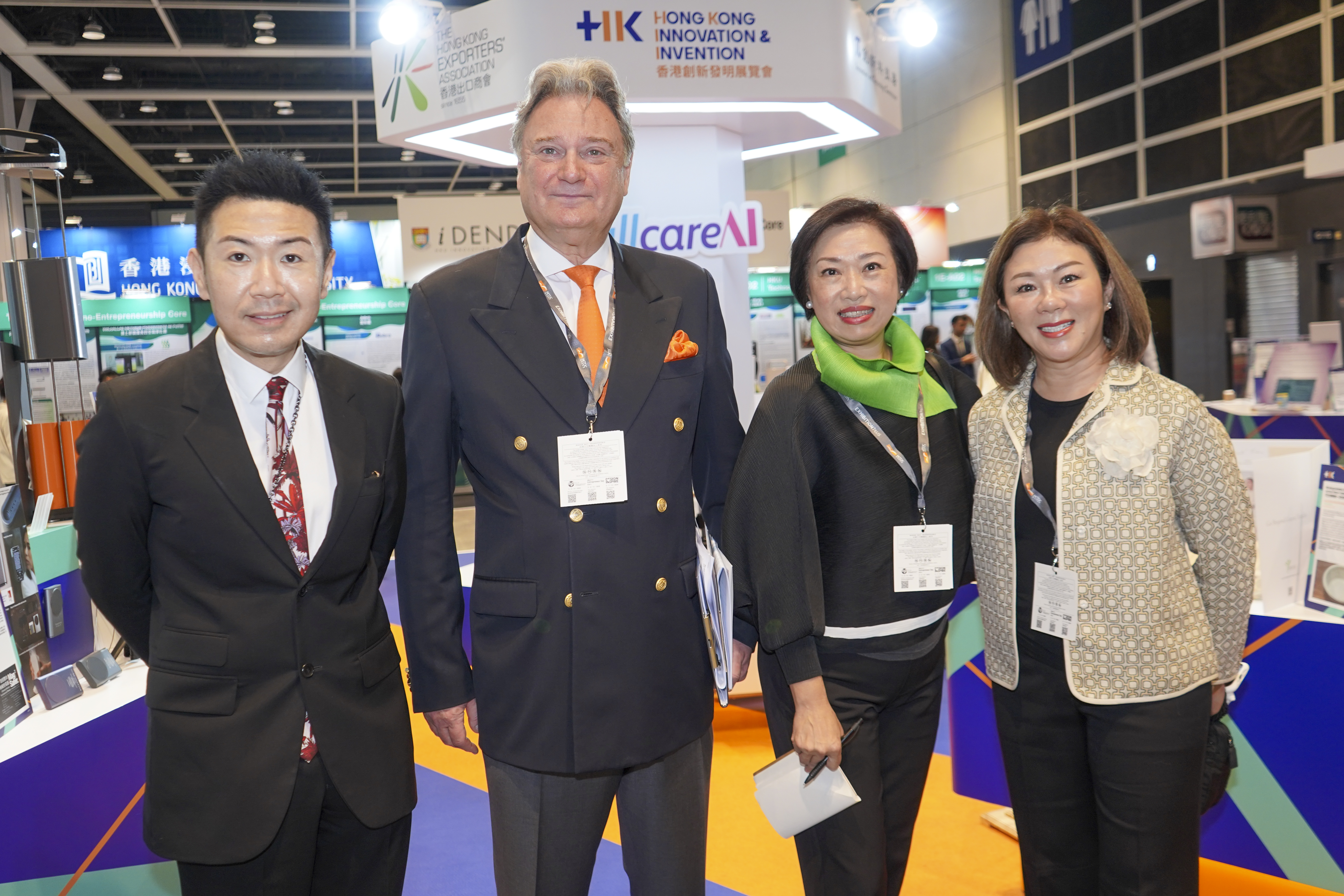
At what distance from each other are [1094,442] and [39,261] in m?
3.11

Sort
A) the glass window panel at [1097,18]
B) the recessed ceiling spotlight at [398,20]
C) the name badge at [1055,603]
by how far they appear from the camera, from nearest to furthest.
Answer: the name badge at [1055,603]
the recessed ceiling spotlight at [398,20]
the glass window panel at [1097,18]

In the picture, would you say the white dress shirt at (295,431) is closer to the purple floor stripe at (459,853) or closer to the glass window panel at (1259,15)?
the purple floor stripe at (459,853)

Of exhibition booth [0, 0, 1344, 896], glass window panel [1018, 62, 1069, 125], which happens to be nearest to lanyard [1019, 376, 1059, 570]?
exhibition booth [0, 0, 1344, 896]

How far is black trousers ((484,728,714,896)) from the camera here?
1.61 meters

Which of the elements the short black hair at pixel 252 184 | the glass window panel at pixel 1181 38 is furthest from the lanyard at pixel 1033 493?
the glass window panel at pixel 1181 38

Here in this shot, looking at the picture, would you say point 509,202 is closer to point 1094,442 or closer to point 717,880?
point 717,880

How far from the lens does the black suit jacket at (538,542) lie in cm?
158

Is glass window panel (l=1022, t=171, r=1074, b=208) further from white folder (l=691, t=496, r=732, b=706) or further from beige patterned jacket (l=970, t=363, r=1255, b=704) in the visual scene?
white folder (l=691, t=496, r=732, b=706)

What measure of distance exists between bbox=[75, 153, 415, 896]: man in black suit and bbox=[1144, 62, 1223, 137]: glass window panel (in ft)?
35.5

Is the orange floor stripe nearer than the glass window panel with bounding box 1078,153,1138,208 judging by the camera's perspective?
Yes

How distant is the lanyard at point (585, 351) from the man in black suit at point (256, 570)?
36 centimetres

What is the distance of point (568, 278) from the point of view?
1693 millimetres

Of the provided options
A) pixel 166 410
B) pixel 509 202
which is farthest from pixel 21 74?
pixel 166 410

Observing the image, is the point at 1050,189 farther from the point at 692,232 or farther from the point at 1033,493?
the point at 1033,493
